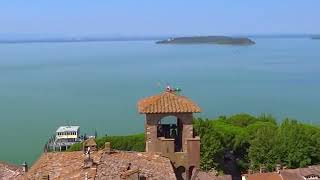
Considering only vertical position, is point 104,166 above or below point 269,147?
above

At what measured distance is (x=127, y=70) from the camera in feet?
631

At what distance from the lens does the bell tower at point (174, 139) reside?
2256cm

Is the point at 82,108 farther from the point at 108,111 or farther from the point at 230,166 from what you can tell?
the point at 230,166

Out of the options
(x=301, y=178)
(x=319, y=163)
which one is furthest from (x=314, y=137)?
(x=301, y=178)

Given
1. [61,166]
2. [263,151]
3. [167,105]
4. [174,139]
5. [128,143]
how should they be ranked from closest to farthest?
[61,166]
[167,105]
[174,139]
[263,151]
[128,143]

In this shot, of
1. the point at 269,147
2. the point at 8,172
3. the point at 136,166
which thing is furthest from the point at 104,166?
the point at 269,147

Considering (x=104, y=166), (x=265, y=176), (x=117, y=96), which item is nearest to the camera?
(x=104, y=166)

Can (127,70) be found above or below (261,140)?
above

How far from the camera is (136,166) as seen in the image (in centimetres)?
1966

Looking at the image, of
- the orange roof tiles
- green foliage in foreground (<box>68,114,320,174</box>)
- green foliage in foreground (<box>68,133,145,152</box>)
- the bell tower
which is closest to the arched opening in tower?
the bell tower

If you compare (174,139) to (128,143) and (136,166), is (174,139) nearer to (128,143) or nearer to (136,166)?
(136,166)

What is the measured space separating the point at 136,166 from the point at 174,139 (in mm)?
3871

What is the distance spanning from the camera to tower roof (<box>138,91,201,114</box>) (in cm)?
2259

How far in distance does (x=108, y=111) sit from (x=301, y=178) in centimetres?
5622
